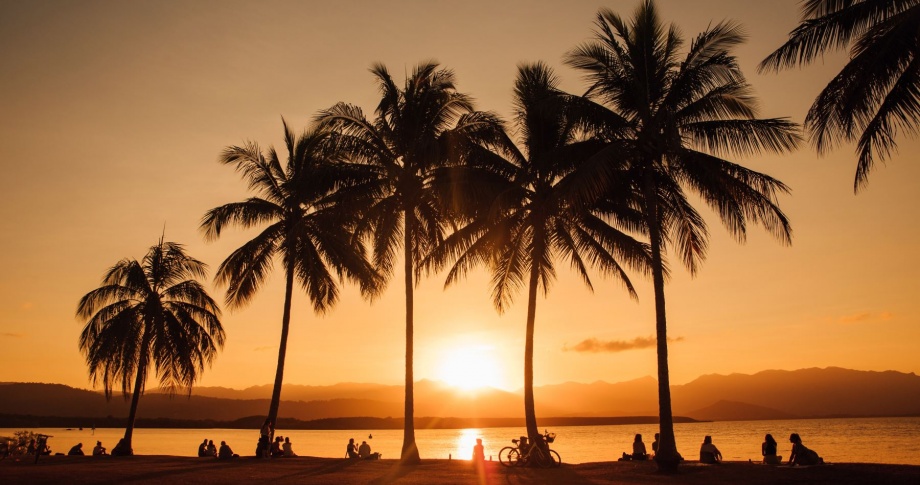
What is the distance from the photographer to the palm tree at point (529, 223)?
24.6 metres

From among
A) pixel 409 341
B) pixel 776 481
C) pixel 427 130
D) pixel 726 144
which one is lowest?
pixel 776 481

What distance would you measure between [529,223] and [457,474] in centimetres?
977

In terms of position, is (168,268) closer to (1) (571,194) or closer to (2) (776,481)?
(1) (571,194)

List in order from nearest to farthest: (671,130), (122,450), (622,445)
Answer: (671,130), (122,450), (622,445)

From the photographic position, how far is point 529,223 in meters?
25.4

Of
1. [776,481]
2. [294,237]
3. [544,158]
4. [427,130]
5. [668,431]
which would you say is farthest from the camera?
[294,237]

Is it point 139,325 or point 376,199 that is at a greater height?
point 376,199

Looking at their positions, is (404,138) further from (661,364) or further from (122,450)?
(122,450)

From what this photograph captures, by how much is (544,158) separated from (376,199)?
271 inches

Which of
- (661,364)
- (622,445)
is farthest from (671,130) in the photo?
(622,445)

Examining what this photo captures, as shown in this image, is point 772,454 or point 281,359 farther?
point 281,359

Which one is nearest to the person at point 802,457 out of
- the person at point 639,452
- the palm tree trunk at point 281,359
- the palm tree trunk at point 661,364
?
the palm tree trunk at point 661,364

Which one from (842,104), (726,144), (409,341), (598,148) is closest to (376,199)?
(409,341)

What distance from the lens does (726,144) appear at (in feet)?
67.6
